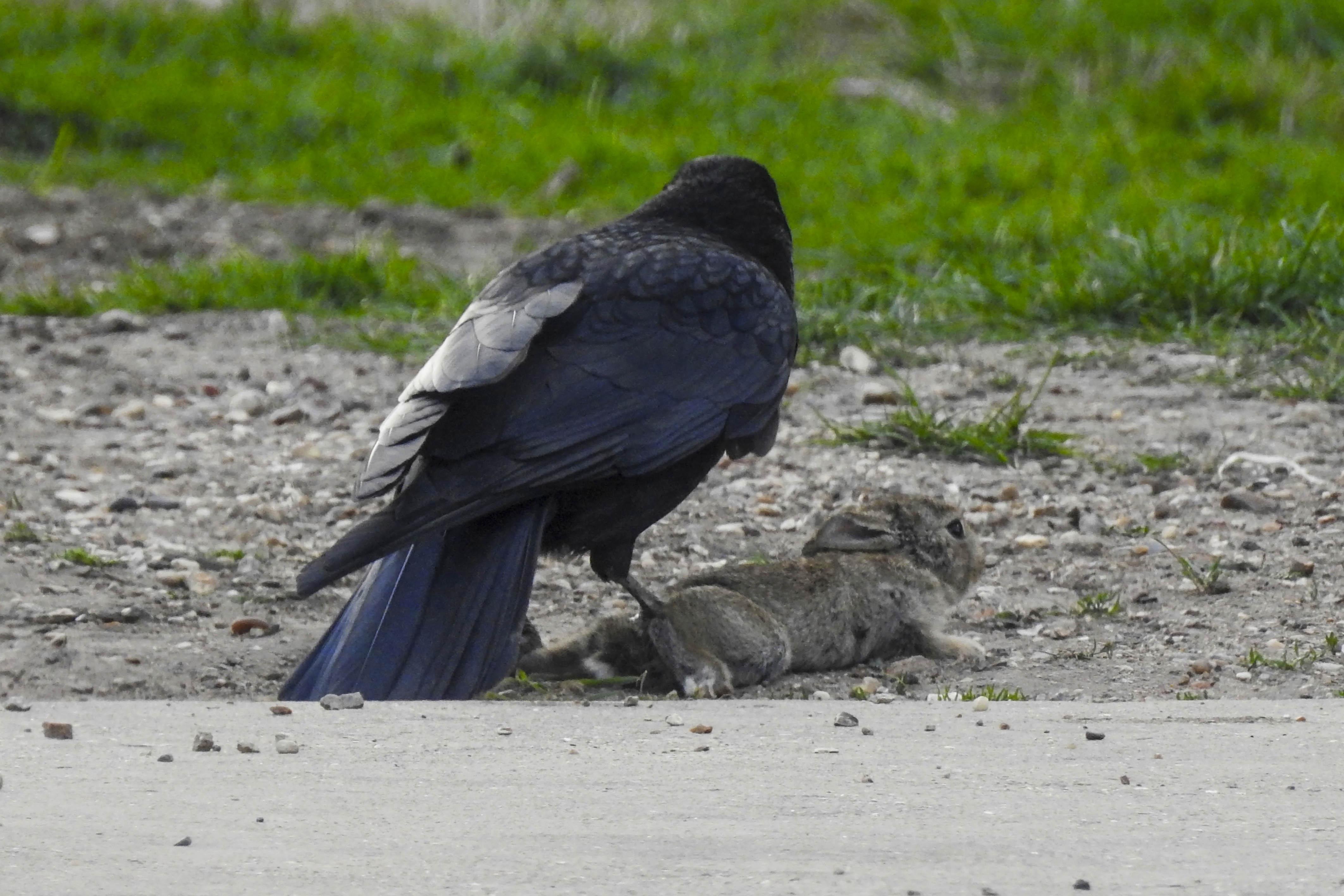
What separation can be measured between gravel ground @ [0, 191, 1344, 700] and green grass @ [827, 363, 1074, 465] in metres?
0.04

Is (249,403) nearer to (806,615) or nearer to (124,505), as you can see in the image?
(124,505)

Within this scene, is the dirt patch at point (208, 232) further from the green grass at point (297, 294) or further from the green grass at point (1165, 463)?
the green grass at point (1165, 463)

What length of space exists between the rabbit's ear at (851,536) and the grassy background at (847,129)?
7.55 ft

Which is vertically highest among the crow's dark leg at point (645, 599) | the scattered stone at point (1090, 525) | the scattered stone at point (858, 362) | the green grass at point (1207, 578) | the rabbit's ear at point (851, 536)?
the crow's dark leg at point (645, 599)

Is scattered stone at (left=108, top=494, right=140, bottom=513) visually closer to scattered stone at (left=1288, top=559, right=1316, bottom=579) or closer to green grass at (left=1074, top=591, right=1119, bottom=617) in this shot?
green grass at (left=1074, top=591, right=1119, bottom=617)

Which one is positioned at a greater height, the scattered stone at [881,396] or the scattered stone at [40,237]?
the scattered stone at [40,237]

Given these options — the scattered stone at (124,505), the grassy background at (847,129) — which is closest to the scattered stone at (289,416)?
the scattered stone at (124,505)

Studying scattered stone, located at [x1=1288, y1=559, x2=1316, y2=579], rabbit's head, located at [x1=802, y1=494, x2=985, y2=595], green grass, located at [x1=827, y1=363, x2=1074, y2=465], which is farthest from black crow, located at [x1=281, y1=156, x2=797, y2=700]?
scattered stone, located at [x1=1288, y1=559, x2=1316, y2=579]

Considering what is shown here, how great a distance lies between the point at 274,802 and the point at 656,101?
8.34 meters

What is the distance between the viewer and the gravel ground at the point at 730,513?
421cm

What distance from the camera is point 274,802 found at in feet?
9.39

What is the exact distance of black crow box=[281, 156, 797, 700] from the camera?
3.85 m

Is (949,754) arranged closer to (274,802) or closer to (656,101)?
(274,802)

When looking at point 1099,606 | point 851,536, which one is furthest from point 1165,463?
point 851,536
